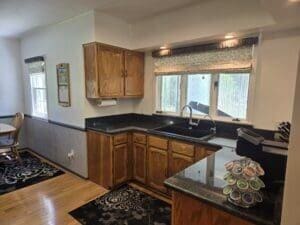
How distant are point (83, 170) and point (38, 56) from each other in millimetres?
2378

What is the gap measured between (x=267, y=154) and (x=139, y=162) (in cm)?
207

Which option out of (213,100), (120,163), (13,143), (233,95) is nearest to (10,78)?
(13,143)

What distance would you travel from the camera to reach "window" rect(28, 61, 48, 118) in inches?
158

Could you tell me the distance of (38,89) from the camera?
424cm

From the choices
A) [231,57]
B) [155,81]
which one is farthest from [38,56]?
[231,57]

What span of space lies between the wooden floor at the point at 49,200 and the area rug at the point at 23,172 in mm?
165

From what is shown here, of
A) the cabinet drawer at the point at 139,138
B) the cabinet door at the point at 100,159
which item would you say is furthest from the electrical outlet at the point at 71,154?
the cabinet drawer at the point at 139,138

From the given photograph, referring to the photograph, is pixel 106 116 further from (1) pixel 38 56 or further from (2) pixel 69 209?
(1) pixel 38 56

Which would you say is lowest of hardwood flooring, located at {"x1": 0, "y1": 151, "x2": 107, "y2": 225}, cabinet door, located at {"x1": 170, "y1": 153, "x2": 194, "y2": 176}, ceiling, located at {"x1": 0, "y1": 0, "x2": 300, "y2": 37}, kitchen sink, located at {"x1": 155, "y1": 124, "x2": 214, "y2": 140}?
hardwood flooring, located at {"x1": 0, "y1": 151, "x2": 107, "y2": 225}

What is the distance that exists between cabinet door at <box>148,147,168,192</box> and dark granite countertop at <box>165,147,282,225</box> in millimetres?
1134

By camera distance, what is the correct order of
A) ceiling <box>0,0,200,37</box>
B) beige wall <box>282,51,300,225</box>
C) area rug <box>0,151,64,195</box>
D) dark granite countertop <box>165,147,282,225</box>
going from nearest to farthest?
1. beige wall <box>282,51,300,225</box>
2. dark granite countertop <box>165,147,282,225</box>
3. ceiling <box>0,0,200,37</box>
4. area rug <box>0,151,64,195</box>

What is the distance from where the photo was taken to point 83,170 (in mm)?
3281

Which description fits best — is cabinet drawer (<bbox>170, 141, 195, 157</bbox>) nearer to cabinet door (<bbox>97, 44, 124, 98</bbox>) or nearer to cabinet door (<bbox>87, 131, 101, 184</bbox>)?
cabinet door (<bbox>87, 131, 101, 184</bbox>)

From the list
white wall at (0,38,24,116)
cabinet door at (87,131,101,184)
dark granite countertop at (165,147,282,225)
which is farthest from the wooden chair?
dark granite countertop at (165,147,282,225)
